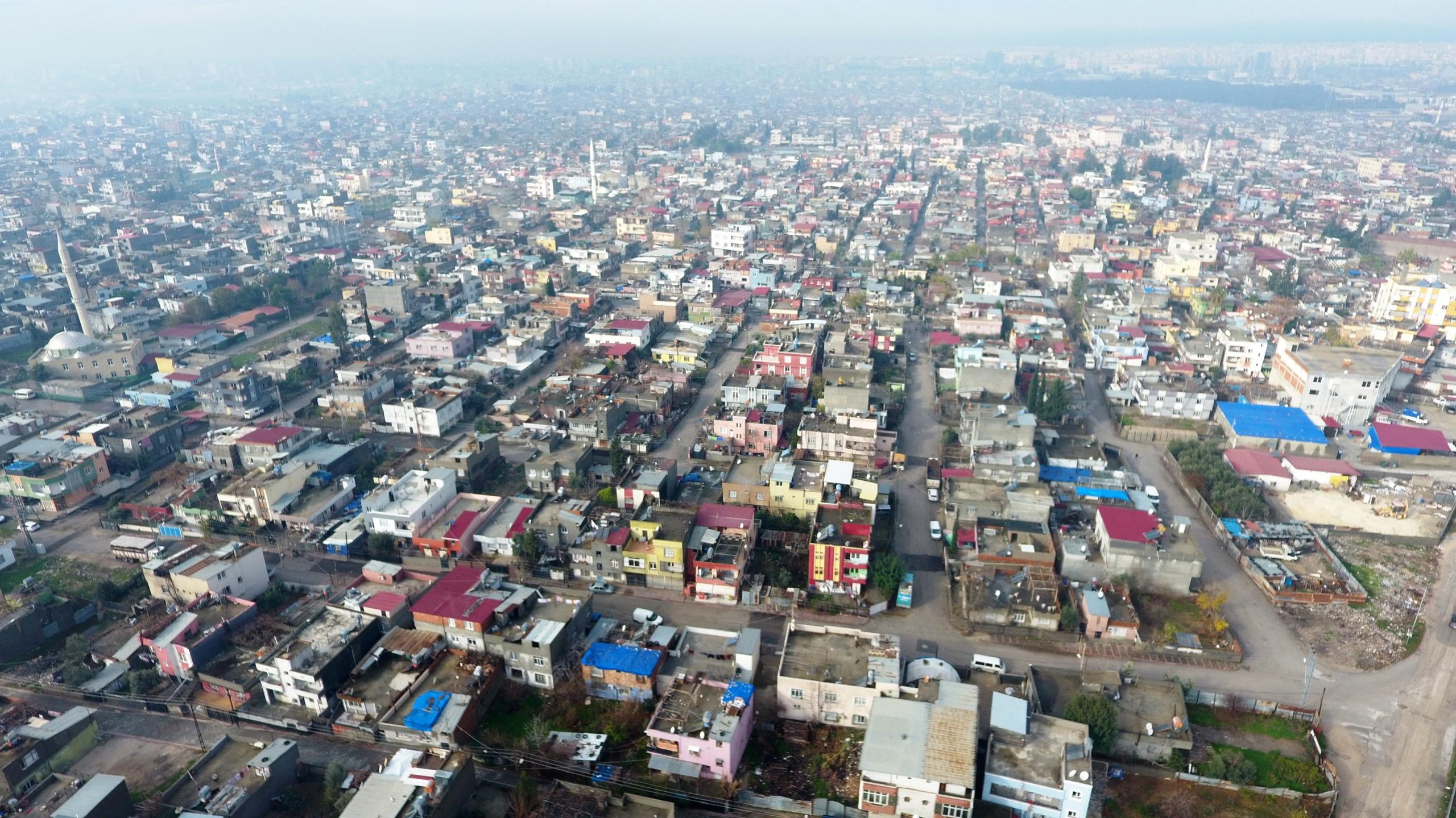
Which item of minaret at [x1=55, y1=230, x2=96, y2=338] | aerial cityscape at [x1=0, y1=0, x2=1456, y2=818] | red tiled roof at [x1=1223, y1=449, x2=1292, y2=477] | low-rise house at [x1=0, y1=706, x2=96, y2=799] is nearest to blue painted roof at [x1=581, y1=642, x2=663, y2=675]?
aerial cityscape at [x1=0, y1=0, x2=1456, y2=818]

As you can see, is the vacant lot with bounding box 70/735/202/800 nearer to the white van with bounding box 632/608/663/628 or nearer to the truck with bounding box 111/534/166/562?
the truck with bounding box 111/534/166/562

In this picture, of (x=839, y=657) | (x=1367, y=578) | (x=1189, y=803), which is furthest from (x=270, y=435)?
(x=1367, y=578)

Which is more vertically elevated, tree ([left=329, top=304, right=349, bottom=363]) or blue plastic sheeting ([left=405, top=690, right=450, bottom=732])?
tree ([left=329, top=304, right=349, bottom=363])

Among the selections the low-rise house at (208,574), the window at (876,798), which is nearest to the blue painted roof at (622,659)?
the window at (876,798)

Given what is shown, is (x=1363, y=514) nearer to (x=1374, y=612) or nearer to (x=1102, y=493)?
(x=1374, y=612)

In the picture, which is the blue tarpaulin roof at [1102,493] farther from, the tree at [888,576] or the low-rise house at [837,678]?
the low-rise house at [837,678]

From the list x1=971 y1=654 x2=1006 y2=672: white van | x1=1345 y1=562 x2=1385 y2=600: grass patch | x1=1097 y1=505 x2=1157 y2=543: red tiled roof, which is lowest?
x1=1345 y1=562 x2=1385 y2=600: grass patch
